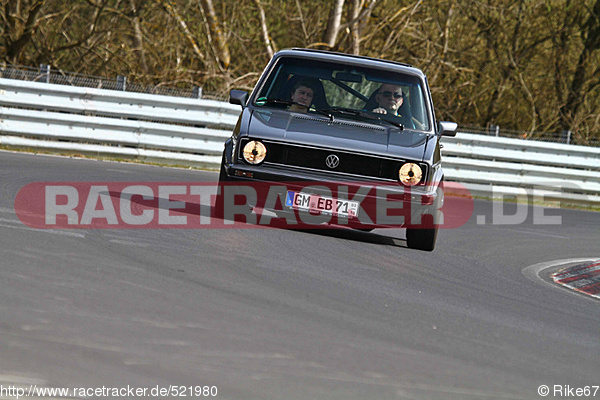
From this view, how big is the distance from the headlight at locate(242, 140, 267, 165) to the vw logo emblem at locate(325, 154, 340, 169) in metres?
0.54

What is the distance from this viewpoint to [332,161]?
8.71 m

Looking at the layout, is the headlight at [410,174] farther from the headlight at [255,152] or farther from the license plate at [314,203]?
the headlight at [255,152]

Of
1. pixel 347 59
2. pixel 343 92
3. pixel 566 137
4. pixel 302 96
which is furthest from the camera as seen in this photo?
pixel 566 137

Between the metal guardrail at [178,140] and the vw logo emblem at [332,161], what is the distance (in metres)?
8.89

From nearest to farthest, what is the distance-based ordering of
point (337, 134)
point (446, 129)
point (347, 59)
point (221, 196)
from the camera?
point (337, 134), point (221, 196), point (446, 129), point (347, 59)

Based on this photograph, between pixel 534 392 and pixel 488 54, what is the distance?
2170cm

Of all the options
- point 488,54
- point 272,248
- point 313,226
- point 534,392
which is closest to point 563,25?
point 488,54

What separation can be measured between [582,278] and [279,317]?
15.1 ft

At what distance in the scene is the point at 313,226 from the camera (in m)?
10.0

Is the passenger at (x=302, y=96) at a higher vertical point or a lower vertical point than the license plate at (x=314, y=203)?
higher

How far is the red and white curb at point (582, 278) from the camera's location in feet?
28.4

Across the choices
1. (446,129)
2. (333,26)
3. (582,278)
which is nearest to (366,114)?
(446,129)

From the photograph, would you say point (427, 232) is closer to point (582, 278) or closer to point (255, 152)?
point (582, 278)

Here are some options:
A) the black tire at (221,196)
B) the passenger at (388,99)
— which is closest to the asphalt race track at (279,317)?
the black tire at (221,196)
